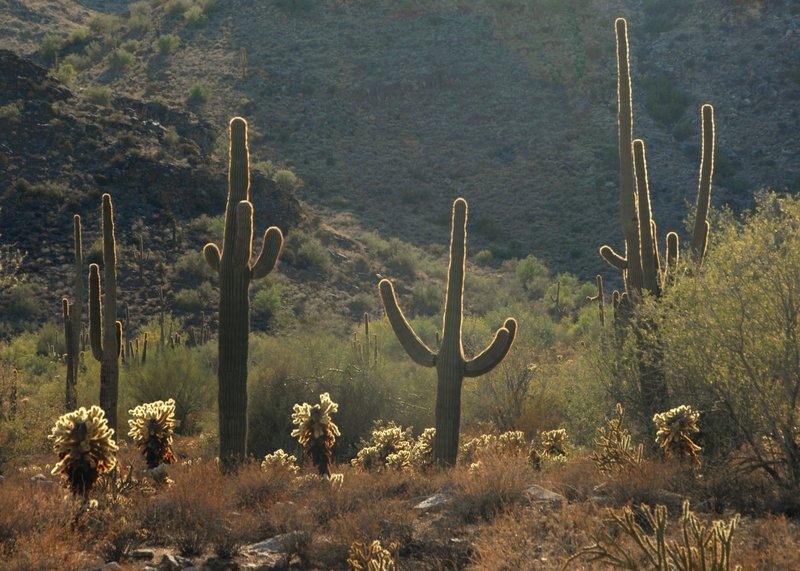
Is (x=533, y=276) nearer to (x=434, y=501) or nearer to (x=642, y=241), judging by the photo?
(x=642, y=241)

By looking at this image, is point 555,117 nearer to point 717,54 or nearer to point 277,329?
point 717,54

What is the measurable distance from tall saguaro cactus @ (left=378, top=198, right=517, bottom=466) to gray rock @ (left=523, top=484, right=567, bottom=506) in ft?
10.3

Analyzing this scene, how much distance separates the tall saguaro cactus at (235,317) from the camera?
44.0 feet

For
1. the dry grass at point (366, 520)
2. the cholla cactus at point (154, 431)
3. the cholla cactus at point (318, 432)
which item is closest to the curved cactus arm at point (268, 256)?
the cholla cactus at point (318, 432)

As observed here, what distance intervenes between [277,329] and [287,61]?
2771cm

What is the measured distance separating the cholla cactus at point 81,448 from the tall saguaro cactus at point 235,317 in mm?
3465

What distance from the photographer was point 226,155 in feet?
147

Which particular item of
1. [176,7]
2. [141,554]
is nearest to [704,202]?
[141,554]

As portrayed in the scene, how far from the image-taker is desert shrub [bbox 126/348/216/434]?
2297cm

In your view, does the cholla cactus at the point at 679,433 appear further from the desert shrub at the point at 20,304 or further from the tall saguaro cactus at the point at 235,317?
the desert shrub at the point at 20,304

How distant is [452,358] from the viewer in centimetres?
1441

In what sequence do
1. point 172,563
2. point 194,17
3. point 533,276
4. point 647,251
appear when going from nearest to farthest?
1. point 172,563
2. point 647,251
3. point 533,276
4. point 194,17

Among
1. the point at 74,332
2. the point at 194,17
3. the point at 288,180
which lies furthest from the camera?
the point at 194,17

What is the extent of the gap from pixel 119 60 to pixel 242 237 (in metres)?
45.9
